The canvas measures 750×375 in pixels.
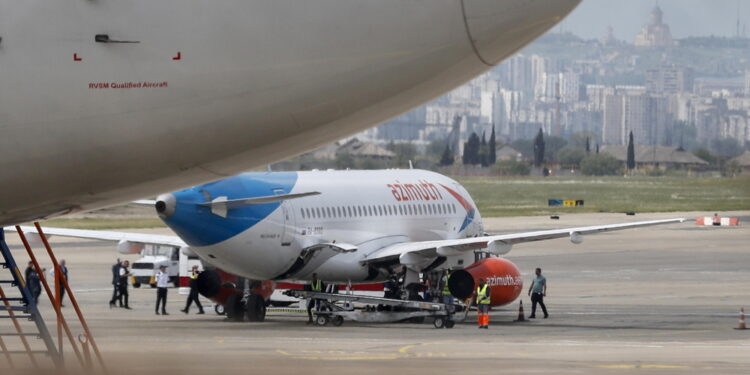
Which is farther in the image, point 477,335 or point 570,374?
point 477,335

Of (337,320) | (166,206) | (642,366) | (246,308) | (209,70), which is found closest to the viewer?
(209,70)

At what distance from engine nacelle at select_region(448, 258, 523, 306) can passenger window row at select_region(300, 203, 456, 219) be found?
3462mm

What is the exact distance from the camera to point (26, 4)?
7781 millimetres

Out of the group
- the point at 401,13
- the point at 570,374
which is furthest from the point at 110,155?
the point at 570,374

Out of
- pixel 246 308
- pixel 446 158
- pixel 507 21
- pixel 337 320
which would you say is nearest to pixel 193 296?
pixel 246 308

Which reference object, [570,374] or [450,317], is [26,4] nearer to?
[570,374]

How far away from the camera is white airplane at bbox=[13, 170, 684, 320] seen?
35.8 m

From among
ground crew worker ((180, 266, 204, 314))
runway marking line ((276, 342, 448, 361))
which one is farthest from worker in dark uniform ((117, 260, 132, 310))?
runway marking line ((276, 342, 448, 361))

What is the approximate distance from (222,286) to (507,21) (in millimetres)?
35071

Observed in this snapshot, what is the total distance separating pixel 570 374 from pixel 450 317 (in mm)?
13661

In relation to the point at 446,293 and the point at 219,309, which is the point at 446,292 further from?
the point at 219,309

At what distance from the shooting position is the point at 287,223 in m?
38.1

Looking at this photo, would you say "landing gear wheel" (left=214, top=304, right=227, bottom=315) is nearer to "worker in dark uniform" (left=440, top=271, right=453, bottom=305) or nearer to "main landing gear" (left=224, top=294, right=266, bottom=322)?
"main landing gear" (left=224, top=294, right=266, bottom=322)

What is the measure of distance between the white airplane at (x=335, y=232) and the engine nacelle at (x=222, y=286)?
42mm
